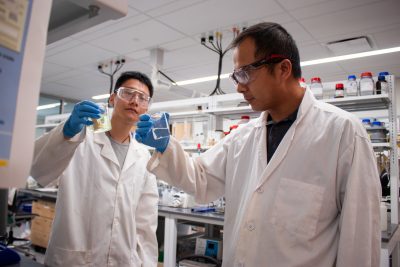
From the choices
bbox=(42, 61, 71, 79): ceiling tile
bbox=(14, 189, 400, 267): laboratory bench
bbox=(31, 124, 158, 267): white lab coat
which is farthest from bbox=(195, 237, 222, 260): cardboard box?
bbox=(42, 61, 71, 79): ceiling tile

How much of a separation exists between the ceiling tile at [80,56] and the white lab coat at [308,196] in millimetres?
4184

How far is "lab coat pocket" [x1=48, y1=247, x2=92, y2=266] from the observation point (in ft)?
4.86

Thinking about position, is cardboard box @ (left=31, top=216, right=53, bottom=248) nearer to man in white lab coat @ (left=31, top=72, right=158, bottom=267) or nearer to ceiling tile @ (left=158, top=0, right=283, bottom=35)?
man in white lab coat @ (left=31, top=72, right=158, bottom=267)

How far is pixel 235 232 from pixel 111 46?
13.7 ft

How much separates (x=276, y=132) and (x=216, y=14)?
2.64 meters

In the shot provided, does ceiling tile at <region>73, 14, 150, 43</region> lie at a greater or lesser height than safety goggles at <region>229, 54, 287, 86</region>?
greater

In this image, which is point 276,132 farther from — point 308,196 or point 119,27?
point 119,27

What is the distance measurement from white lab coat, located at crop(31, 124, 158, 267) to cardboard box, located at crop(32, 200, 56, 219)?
2835 mm

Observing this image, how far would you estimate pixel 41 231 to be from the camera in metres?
4.18

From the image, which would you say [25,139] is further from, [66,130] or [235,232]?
[235,232]

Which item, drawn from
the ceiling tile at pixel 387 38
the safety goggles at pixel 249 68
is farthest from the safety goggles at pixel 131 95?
the ceiling tile at pixel 387 38

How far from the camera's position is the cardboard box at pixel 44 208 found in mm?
4117

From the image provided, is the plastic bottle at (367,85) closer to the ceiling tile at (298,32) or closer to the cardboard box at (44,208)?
the ceiling tile at (298,32)

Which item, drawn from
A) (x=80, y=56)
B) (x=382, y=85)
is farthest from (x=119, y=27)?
(x=382, y=85)
